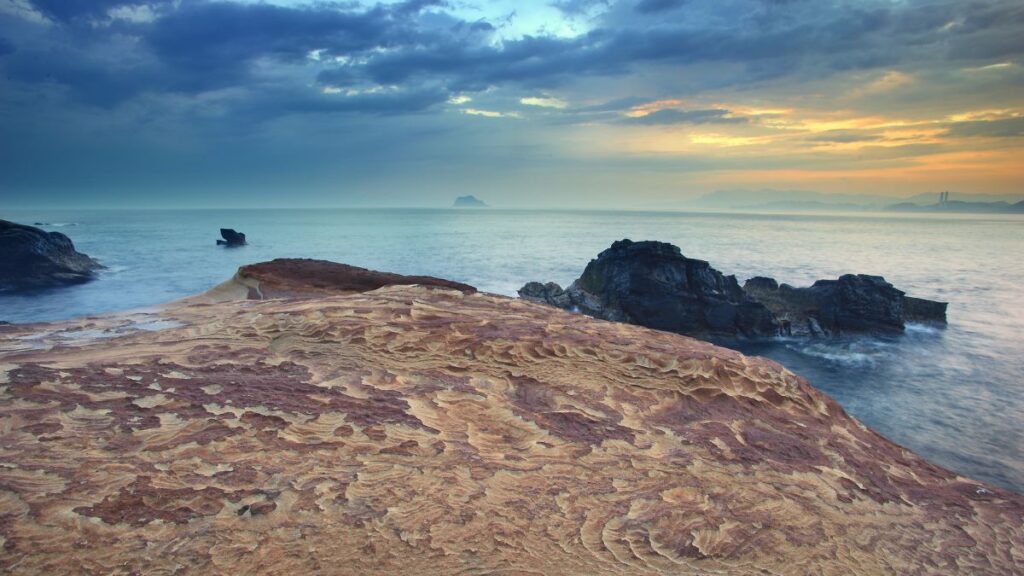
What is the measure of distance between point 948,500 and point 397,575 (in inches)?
237

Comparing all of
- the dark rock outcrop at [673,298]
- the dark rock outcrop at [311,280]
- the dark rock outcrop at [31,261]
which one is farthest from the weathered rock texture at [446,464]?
the dark rock outcrop at [31,261]

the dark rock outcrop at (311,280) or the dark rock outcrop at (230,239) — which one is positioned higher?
the dark rock outcrop at (311,280)

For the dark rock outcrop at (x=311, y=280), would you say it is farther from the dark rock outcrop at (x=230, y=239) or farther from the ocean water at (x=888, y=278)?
the dark rock outcrop at (x=230, y=239)

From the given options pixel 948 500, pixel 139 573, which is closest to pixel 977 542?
pixel 948 500

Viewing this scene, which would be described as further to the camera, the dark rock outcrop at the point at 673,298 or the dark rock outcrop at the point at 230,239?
the dark rock outcrop at the point at 230,239

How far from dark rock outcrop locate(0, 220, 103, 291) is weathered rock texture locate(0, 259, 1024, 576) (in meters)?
35.0

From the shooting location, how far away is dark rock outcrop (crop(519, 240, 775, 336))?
2648cm

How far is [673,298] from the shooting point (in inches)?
1040

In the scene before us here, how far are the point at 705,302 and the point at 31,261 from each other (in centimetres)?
4224

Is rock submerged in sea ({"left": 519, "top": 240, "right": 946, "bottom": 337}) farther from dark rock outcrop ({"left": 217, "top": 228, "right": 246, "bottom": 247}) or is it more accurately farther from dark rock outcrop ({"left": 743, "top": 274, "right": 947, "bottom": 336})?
dark rock outcrop ({"left": 217, "top": 228, "right": 246, "bottom": 247})

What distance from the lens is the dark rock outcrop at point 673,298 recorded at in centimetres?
2648

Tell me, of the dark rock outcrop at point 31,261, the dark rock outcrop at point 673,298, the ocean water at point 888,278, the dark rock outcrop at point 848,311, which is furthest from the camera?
the dark rock outcrop at point 31,261

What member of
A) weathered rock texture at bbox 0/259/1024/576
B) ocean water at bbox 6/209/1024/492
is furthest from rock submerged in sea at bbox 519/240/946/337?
weathered rock texture at bbox 0/259/1024/576

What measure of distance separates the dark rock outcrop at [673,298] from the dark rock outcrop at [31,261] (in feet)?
116
